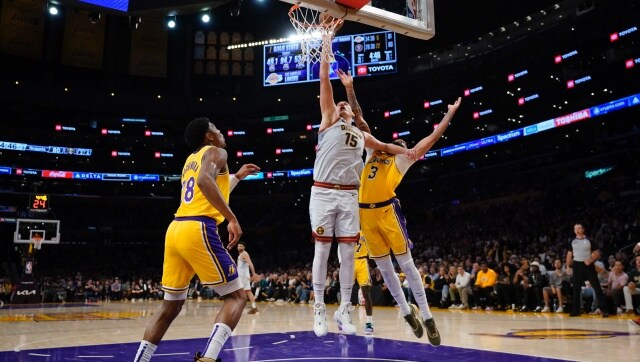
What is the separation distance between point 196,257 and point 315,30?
3.72m

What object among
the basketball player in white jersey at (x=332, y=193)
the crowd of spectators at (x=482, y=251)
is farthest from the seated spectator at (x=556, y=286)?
the basketball player in white jersey at (x=332, y=193)

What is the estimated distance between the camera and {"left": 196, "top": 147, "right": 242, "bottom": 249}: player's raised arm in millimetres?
3816

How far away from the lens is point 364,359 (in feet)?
16.0

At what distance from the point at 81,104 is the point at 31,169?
5.63 meters

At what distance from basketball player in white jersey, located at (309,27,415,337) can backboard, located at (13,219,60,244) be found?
64.7 feet

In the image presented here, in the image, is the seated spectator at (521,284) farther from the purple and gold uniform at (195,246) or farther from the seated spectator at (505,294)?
the purple and gold uniform at (195,246)

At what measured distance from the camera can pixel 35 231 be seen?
844 inches

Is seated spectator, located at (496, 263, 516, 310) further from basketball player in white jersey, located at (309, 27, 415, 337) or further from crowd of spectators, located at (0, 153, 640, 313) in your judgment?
basketball player in white jersey, located at (309, 27, 415, 337)

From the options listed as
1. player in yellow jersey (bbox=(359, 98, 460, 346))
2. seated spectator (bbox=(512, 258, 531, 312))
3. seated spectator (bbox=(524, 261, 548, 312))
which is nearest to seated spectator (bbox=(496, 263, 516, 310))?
seated spectator (bbox=(512, 258, 531, 312))

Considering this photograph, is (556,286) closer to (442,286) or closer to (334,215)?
(442,286)

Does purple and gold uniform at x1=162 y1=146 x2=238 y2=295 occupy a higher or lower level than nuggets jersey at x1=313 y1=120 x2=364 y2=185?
lower

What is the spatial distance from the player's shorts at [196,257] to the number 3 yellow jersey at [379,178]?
7.40 feet

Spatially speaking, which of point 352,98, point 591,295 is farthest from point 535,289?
point 352,98

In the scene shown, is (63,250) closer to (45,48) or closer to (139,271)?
(139,271)
